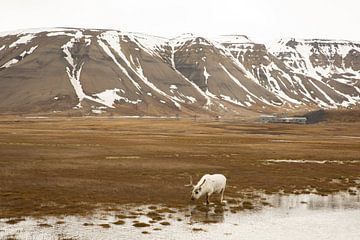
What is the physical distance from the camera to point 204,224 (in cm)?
2442

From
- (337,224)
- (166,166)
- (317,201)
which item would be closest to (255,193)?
(317,201)

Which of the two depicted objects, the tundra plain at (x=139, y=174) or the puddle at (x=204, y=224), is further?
the tundra plain at (x=139, y=174)

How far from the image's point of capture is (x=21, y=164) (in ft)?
154

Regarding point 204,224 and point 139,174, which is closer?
point 204,224

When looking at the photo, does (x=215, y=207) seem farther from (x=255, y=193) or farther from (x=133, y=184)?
(x=133, y=184)

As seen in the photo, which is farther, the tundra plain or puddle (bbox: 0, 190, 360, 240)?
the tundra plain

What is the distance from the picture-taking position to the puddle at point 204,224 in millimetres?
22125

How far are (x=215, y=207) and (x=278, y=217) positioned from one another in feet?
13.3

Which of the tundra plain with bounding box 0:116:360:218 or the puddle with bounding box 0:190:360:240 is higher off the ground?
the puddle with bounding box 0:190:360:240

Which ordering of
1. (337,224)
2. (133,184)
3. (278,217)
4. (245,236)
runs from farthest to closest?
(133,184)
(278,217)
(337,224)
(245,236)

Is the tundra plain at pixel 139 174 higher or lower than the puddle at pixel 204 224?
lower

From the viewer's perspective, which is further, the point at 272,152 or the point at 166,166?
the point at 272,152

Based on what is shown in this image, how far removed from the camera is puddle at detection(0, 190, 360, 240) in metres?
22.1

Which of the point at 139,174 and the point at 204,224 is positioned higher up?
the point at 204,224
